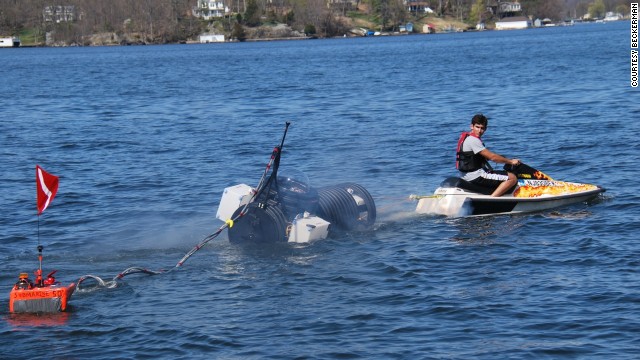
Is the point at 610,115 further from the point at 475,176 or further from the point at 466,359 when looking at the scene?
the point at 466,359

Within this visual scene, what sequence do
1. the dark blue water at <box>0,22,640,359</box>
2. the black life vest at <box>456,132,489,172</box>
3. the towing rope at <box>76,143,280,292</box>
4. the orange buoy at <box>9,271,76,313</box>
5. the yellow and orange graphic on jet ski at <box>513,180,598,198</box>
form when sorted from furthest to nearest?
the yellow and orange graphic on jet ski at <box>513,180,598,198</box> < the black life vest at <box>456,132,489,172</box> < the towing rope at <box>76,143,280,292</box> < the orange buoy at <box>9,271,76,313</box> < the dark blue water at <box>0,22,640,359</box>

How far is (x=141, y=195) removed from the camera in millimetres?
25906

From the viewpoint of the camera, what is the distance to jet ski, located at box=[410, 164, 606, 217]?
21266mm

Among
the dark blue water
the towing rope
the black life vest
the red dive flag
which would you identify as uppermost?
the red dive flag

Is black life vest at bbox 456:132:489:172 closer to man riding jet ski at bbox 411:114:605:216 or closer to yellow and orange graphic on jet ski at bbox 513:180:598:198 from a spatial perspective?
man riding jet ski at bbox 411:114:605:216

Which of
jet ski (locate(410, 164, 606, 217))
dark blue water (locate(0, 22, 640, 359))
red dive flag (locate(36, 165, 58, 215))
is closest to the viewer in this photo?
dark blue water (locate(0, 22, 640, 359))

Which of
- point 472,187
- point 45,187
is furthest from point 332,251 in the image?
point 45,187

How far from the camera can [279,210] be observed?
18844mm

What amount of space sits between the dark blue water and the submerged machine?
1.28 feet

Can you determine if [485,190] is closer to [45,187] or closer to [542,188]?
[542,188]

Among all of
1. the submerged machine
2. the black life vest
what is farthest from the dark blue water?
the black life vest

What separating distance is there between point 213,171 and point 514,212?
38.3 ft

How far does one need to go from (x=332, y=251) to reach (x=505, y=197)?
498 centimetres

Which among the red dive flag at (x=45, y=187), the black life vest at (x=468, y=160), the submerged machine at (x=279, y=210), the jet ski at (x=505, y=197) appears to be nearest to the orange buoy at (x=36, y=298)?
the red dive flag at (x=45, y=187)
